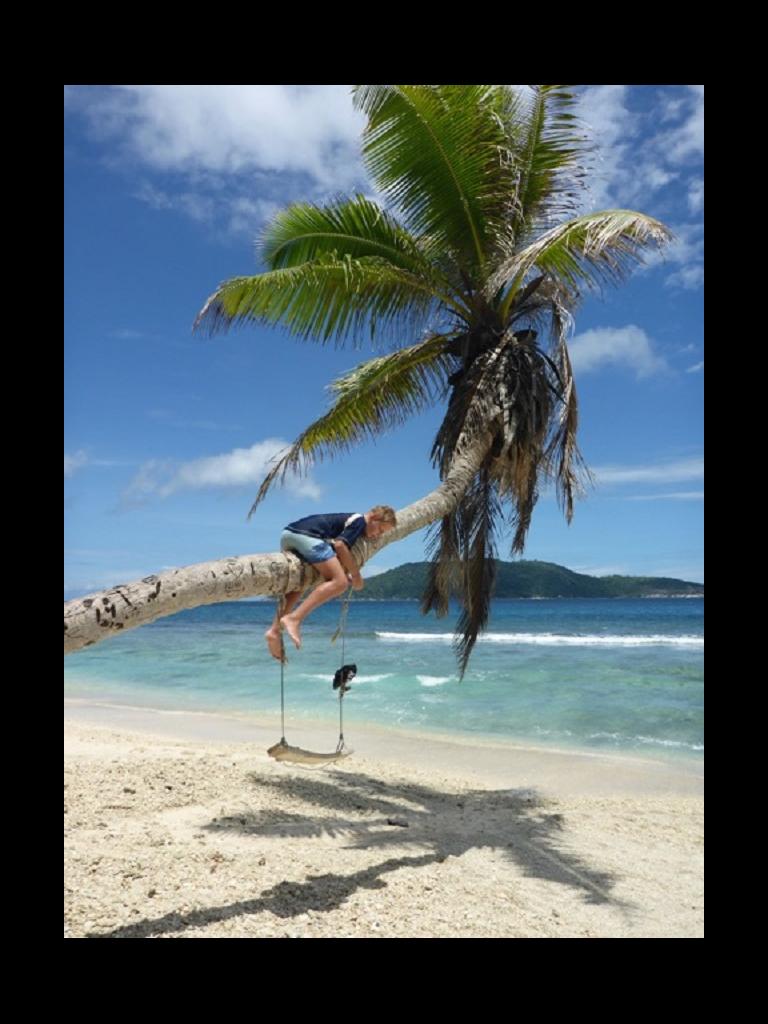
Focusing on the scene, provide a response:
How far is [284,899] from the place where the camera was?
582 cm

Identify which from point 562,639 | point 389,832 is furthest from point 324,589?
point 562,639

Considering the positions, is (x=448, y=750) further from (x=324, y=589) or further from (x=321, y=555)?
(x=321, y=555)

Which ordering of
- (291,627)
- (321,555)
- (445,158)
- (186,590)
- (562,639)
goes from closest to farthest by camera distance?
(186,590), (291,627), (321,555), (445,158), (562,639)

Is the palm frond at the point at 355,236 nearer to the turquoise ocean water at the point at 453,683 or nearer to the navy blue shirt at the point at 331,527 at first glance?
the navy blue shirt at the point at 331,527

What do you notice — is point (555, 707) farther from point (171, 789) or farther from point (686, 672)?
point (171, 789)

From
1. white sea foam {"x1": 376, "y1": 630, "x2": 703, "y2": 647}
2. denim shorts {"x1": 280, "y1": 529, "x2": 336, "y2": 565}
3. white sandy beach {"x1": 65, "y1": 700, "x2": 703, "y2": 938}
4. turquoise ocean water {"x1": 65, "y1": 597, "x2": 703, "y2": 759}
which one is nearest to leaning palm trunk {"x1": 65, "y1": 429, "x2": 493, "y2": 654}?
denim shorts {"x1": 280, "y1": 529, "x2": 336, "y2": 565}

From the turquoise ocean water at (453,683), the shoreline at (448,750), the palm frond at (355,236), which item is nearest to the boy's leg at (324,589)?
the palm frond at (355,236)

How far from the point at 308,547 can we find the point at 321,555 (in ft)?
0.36

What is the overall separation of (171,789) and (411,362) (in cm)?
587

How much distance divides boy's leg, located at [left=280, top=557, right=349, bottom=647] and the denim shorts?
1.7 inches

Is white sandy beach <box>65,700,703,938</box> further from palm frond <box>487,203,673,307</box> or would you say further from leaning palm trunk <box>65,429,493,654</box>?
palm frond <box>487,203,673,307</box>

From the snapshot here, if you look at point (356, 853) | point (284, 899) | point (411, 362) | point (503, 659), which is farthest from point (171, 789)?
point (503, 659)

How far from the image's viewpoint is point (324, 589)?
17.9 feet

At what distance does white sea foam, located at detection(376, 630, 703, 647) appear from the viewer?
41.8 metres
